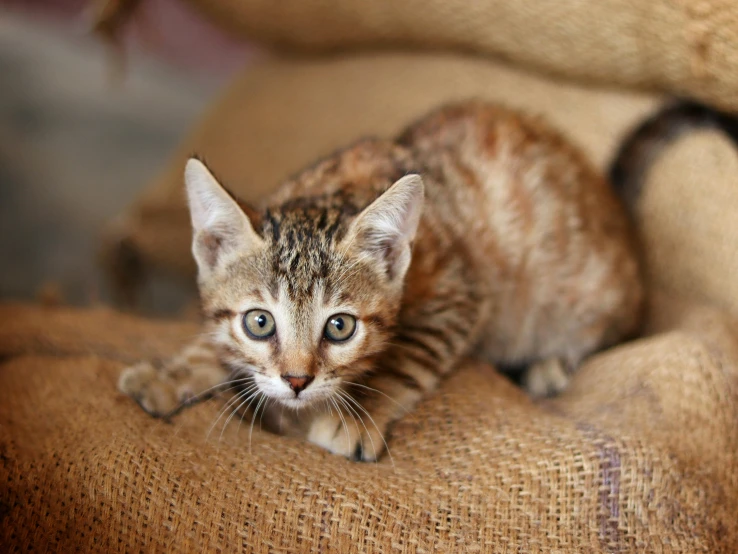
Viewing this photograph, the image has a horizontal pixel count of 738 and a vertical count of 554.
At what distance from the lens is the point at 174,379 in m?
1.35

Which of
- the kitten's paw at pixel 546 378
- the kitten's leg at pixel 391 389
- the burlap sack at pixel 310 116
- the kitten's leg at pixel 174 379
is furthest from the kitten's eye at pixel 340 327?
the burlap sack at pixel 310 116

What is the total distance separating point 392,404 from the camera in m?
1.30

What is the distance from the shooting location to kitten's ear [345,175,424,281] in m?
1.20

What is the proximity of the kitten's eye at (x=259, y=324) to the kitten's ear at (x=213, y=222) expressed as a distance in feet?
0.40

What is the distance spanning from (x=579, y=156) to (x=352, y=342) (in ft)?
2.96

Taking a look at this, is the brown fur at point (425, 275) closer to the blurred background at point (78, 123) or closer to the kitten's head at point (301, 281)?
the kitten's head at point (301, 281)

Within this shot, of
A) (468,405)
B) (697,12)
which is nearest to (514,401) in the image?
(468,405)

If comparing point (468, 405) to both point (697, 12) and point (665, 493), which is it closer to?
point (665, 493)

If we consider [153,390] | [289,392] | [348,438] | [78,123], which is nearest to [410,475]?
[348,438]

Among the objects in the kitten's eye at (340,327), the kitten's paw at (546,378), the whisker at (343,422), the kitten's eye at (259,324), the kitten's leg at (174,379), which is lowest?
the kitten's paw at (546,378)

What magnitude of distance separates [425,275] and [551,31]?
2.74 ft

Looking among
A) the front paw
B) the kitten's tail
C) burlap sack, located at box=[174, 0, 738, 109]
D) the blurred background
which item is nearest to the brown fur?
the front paw

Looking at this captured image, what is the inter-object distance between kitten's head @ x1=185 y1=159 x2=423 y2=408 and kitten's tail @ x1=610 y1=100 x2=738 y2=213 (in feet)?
3.01

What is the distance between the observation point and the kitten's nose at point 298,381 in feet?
3.74
